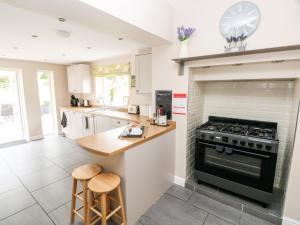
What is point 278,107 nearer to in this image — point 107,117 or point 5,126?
point 107,117

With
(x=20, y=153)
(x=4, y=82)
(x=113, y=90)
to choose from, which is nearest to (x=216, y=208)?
(x=113, y=90)

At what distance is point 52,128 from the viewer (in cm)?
559

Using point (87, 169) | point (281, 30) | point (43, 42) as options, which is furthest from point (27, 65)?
point (281, 30)

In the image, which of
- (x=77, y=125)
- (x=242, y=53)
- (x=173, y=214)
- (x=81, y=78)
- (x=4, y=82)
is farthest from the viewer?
(x=81, y=78)

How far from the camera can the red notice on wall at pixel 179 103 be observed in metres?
2.30

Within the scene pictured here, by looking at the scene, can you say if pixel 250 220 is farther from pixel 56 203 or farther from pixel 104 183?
pixel 56 203

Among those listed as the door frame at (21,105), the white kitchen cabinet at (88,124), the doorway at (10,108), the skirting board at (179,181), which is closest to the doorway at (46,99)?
the door frame at (21,105)

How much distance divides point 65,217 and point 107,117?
2077 mm

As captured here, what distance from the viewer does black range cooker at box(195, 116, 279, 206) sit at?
1.85 metres

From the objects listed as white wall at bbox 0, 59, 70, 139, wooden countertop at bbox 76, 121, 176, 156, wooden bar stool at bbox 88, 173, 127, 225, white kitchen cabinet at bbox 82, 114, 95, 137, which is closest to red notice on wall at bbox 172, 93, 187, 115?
wooden countertop at bbox 76, 121, 176, 156

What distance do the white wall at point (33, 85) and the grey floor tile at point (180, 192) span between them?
4.55 metres

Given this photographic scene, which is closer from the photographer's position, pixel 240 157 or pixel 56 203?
pixel 240 157

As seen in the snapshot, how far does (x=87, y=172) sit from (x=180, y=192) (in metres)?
1.38

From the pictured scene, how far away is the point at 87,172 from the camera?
1709 millimetres
